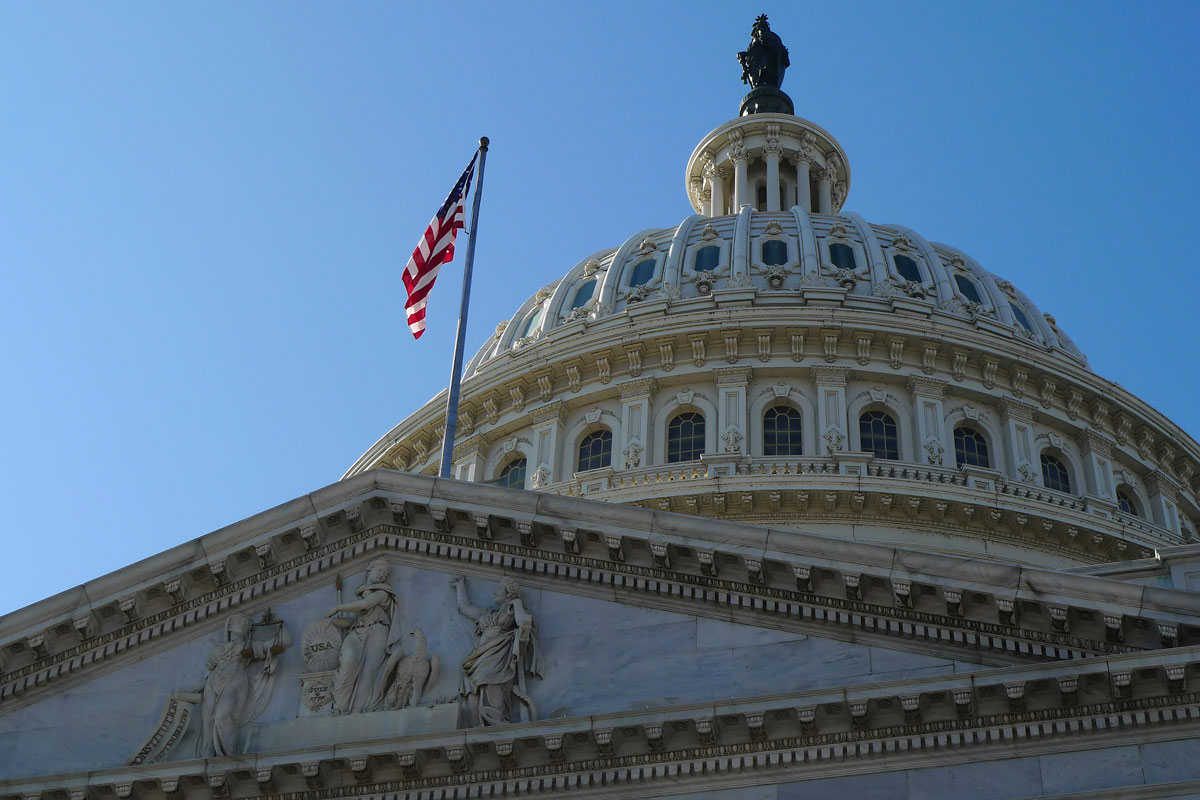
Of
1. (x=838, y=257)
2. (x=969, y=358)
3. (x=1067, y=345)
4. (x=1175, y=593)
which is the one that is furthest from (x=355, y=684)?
(x=1067, y=345)

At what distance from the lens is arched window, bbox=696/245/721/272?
62906 millimetres

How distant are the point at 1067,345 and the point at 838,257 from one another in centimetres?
987

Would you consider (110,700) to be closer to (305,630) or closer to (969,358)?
(305,630)

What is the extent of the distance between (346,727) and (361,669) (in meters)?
1.00

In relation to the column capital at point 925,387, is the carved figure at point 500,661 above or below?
below

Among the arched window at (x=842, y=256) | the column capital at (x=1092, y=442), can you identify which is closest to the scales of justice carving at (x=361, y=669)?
the column capital at (x=1092, y=442)

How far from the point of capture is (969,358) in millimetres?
57500

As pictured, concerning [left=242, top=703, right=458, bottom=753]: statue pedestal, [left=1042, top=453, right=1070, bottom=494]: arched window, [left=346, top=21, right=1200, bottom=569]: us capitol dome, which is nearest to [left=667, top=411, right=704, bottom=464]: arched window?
[left=346, top=21, right=1200, bottom=569]: us capitol dome

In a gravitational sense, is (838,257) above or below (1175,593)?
above

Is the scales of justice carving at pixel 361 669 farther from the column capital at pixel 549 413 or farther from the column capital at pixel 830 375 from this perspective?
the column capital at pixel 830 375

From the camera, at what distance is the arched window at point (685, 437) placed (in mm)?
54688

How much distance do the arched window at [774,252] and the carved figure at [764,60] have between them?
23710 mm

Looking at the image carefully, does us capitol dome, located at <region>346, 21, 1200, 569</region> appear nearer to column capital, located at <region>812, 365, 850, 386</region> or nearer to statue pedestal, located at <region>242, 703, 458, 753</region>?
column capital, located at <region>812, 365, 850, 386</region>

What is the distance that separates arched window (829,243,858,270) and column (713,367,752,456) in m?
8.13
